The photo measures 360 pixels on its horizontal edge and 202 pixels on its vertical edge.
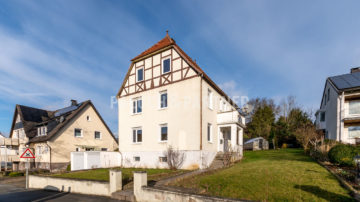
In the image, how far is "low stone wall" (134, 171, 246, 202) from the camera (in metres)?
6.07

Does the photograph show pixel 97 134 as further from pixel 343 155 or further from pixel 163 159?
pixel 343 155

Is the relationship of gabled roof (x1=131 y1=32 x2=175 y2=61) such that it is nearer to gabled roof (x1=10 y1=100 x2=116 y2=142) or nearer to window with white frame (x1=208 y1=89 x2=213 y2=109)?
window with white frame (x1=208 y1=89 x2=213 y2=109)

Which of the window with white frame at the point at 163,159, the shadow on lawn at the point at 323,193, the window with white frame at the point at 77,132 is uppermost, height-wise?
the shadow on lawn at the point at 323,193

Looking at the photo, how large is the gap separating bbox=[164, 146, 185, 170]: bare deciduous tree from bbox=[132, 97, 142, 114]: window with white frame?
5.60 meters

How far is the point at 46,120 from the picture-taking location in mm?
26141

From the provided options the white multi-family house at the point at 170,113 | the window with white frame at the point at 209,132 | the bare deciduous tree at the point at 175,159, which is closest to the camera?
the bare deciduous tree at the point at 175,159

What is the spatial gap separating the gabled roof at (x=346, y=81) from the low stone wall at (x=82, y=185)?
23175 mm

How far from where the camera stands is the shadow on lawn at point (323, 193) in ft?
19.0

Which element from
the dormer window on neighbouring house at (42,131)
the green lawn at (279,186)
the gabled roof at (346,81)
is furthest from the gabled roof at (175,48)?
the dormer window on neighbouring house at (42,131)

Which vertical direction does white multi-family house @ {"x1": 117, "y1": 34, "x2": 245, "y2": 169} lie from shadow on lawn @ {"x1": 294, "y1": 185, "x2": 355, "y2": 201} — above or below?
above

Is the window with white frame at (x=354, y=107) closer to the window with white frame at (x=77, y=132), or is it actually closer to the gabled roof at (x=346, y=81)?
the gabled roof at (x=346, y=81)

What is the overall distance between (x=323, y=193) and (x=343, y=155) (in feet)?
18.5

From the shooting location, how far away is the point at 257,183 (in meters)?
7.65

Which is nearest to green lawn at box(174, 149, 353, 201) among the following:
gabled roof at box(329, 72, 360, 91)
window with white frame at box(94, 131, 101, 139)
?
gabled roof at box(329, 72, 360, 91)
